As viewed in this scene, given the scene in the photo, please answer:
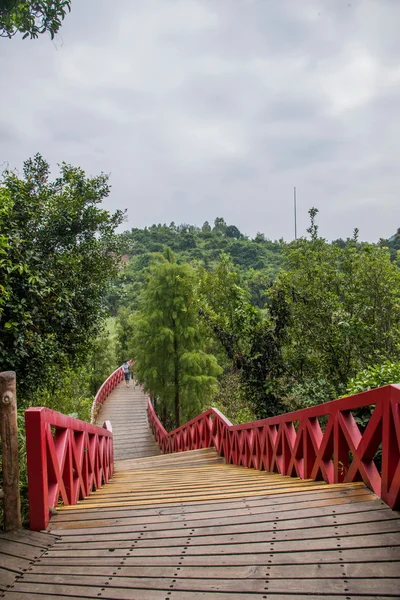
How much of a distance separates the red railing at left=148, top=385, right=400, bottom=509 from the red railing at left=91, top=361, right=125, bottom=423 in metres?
10.7

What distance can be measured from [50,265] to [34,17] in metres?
3.75

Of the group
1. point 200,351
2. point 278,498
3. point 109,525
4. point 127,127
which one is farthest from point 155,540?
point 127,127

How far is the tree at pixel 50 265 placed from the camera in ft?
19.3

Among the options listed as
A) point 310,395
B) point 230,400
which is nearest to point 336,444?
point 310,395

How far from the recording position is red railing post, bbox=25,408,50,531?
253 cm

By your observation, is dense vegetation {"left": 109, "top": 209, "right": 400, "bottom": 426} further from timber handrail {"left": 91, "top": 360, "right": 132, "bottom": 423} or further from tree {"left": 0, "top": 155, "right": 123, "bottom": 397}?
timber handrail {"left": 91, "top": 360, "right": 132, "bottom": 423}

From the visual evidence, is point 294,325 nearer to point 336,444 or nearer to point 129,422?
point 336,444

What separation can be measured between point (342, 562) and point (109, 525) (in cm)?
136

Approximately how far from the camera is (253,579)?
5.84ft

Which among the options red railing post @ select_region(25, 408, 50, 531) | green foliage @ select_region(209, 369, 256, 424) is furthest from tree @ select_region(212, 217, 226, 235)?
red railing post @ select_region(25, 408, 50, 531)

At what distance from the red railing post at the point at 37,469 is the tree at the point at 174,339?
427 inches

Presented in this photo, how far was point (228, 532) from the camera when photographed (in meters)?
2.27

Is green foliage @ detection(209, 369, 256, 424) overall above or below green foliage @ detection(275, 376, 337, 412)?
below

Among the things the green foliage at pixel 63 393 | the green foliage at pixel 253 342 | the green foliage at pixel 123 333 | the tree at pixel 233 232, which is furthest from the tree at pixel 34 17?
the tree at pixel 233 232
